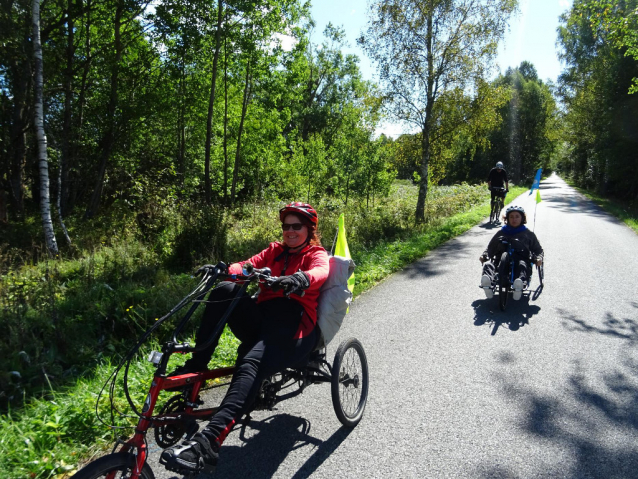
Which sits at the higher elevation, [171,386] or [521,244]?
[521,244]

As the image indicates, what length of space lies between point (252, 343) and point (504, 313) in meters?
4.48

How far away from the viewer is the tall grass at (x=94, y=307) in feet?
10.4

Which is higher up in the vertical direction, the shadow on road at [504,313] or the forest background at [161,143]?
the forest background at [161,143]

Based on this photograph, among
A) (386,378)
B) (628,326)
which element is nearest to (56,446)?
(386,378)

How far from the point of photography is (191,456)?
2.16 m

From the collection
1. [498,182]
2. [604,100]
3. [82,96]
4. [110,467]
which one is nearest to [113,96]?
[82,96]

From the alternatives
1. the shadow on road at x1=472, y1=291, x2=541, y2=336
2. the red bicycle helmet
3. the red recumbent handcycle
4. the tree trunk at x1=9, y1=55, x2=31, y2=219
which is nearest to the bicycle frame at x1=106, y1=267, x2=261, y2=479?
the red recumbent handcycle

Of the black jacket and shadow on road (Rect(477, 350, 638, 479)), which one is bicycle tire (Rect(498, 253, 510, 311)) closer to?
the black jacket

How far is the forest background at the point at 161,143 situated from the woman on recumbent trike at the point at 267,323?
1384 millimetres

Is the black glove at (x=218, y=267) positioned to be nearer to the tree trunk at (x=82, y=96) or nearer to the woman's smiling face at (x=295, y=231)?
the woman's smiling face at (x=295, y=231)

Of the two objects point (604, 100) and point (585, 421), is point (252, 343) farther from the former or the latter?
point (604, 100)

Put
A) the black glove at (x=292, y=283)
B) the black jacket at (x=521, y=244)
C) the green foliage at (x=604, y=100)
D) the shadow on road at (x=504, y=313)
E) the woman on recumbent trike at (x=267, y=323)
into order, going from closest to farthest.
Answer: the woman on recumbent trike at (x=267, y=323) → the black glove at (x=292, y=283) → the shadow on road at (x=504, y=313) → the black jacket at (x=521, y=244) → the green foliage at (x=604, y=100)

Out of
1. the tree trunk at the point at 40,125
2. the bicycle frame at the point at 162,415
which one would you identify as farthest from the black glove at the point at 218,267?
the tree trunk at the point at 40,125

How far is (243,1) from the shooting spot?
12930mm
